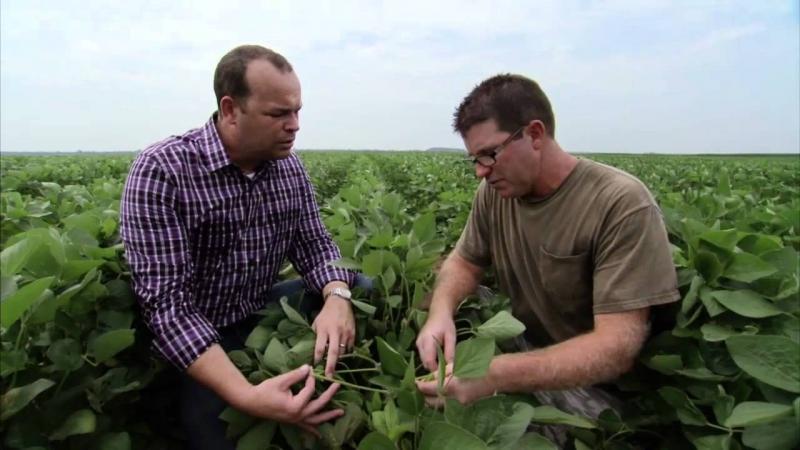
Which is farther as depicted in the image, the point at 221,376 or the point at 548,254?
the point at 548,254

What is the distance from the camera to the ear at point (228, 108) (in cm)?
192

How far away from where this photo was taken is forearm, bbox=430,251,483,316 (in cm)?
183

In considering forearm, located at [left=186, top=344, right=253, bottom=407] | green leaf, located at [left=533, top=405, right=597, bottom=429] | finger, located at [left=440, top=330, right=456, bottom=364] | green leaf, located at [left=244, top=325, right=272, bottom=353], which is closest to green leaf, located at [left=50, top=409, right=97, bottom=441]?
forearm, located at [left=186, top=344, right=253, bottom=407]

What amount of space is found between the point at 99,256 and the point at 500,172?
1.30 meters

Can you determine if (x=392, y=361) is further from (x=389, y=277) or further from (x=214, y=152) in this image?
(x=214, y=152)

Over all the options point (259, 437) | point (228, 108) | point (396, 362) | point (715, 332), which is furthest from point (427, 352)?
point (228, 108)

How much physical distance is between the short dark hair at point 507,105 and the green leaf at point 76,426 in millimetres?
1422

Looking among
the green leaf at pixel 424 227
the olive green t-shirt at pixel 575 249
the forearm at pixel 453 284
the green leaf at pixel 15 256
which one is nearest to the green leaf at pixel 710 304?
the olive green t-shirt at pixel 575 249

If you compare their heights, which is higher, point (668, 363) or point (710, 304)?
point (710, 304)

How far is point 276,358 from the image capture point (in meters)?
1.51

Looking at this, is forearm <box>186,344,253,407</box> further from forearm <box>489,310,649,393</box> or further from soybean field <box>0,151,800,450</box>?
forearm <box>489,310,649,393</box>

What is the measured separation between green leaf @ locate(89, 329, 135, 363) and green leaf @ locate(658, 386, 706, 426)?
135 cm

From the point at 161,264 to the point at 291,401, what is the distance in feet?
2.07

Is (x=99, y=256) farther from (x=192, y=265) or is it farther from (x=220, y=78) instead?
(x=220, y=78)
